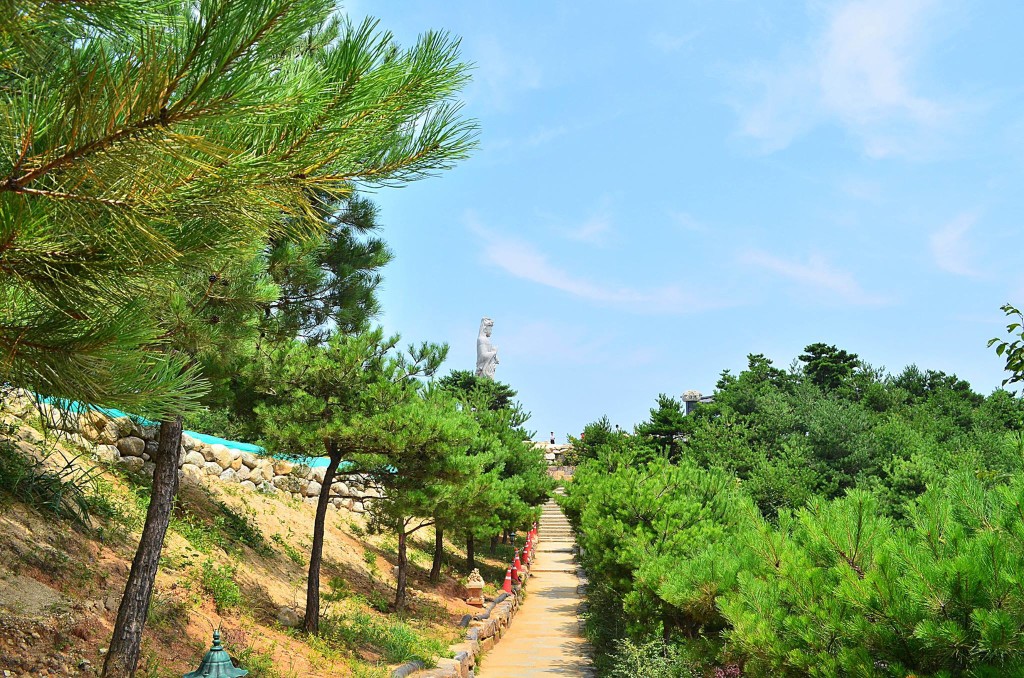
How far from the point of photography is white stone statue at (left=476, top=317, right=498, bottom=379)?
44.1m

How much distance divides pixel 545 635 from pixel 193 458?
7.68m

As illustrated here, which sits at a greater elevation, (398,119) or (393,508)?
(398,119)

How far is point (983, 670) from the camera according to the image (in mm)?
3164

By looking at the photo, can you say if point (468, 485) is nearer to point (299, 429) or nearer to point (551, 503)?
point (299, 429)

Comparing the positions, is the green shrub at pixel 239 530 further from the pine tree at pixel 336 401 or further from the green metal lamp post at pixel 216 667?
the green metal lamp post at pixel 216 667

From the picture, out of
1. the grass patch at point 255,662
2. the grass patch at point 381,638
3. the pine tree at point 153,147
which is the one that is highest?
the pine tree at point 153,147

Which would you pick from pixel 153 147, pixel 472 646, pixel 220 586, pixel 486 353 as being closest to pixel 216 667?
pixel 153 147

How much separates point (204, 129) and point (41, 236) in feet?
2.58

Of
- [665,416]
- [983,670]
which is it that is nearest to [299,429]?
[983,670]

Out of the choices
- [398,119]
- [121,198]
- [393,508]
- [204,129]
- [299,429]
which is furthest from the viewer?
[393,508]

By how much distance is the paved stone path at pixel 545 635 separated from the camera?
1145 cm

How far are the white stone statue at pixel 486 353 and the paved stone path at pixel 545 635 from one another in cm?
1833

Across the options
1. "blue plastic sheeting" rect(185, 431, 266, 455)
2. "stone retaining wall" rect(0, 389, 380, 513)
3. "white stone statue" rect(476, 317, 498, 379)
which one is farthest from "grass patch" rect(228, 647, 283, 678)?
"white stone statue" rect(476, 317, 498, 379)

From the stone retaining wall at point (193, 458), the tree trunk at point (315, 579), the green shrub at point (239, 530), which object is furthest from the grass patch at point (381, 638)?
the stone retaining wall at point (193, 458)
